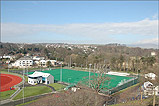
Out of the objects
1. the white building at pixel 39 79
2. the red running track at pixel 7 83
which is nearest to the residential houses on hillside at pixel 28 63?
the red running track at pixel 7 83

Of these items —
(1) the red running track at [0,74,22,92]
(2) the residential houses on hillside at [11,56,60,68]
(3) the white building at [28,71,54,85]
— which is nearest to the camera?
(1) the red running track at [0,74,22,92]

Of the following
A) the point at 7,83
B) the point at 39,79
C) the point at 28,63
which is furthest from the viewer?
the point at 28,63

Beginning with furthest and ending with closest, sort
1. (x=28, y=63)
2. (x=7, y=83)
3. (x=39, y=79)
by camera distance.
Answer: (x=28, y=63)
(x=7, y=83)
(x=39, y=79)

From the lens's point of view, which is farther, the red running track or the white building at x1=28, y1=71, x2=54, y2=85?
the white building at x1=28, y1=71, x2=54, y2=85

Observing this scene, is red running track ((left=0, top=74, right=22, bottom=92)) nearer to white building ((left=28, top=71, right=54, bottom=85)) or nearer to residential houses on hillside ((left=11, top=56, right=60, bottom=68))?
white building ((left=28, top=71, right=54, bottom=85))

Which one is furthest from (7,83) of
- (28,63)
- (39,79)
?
(28,63)

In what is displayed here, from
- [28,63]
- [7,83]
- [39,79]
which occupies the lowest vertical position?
[7,83]

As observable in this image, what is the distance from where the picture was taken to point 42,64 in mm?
46625

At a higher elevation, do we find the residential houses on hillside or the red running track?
the residential houses on hillside

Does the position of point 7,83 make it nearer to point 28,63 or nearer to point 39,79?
point 39,79

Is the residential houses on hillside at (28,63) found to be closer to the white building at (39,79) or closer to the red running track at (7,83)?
the red running track at (7,83)

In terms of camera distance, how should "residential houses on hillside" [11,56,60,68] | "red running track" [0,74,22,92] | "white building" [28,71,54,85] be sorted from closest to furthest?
1. "red running track" [0,74,22,92]
2. "white building" [28,71,54,85]
3. "residential houses on hillside" [11,56,60,68]

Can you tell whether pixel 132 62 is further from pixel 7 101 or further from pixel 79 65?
pixel 7 101

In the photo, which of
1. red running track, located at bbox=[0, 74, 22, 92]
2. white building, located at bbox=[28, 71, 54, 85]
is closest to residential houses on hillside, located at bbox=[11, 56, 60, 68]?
red running track, located at bbox=[0, 74, 22, 92]
